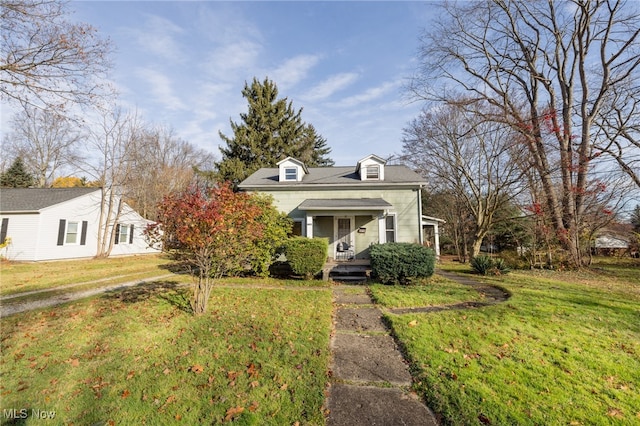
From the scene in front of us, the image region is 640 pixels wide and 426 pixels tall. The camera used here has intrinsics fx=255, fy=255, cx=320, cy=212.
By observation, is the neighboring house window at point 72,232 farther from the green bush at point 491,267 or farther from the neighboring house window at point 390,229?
the green bush at point 491,267

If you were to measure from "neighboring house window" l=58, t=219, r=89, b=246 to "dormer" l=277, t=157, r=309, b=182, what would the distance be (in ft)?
44.3

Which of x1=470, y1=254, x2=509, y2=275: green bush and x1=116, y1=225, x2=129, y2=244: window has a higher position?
x1=116, y1=225, x2=129, y2=244: window

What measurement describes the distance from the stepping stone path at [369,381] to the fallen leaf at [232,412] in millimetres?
953

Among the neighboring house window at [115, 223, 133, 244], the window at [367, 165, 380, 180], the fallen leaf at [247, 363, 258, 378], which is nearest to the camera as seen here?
the fallen leaf at [247, 363, 258, 378]

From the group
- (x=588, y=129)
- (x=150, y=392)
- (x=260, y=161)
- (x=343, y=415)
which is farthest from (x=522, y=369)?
(x=260, y=161)

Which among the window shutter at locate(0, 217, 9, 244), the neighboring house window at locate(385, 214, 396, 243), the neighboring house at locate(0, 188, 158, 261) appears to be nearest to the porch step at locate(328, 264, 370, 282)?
the neighboring house window at locate(385, 214, 396, 243)

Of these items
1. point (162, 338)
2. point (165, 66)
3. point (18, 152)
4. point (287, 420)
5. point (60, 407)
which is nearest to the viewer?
point (287, 420)

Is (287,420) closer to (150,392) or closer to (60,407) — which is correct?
(150,392)

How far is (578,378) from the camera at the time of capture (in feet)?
11.2

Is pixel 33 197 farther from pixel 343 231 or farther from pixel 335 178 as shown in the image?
pixel 343 231

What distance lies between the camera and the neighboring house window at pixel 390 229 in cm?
1338

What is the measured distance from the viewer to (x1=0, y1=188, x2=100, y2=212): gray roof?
14.5 m

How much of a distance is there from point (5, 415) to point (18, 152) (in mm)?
35772

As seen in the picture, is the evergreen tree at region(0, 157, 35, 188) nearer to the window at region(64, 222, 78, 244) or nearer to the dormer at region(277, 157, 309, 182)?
the window at region(64, 222, 78, 244)
